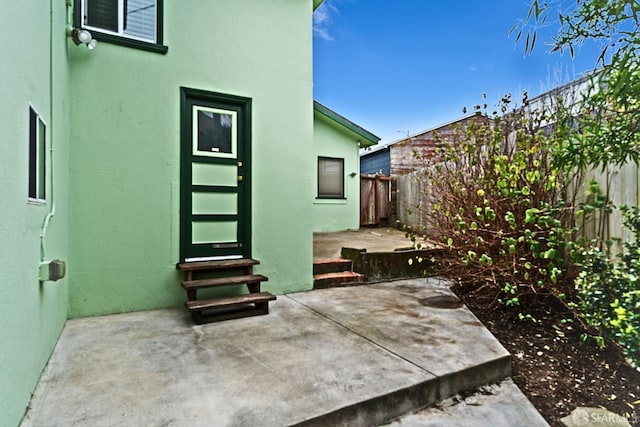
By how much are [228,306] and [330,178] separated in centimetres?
581

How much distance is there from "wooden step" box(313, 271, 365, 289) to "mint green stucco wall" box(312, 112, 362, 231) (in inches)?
153

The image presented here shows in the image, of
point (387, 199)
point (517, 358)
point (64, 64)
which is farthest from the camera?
point (387, 199)

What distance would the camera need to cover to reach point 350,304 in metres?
3.61

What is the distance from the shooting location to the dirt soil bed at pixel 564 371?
203 cm

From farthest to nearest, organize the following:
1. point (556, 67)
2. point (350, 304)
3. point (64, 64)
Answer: point (350, 304)
point (556, 67)
point (64, 64)

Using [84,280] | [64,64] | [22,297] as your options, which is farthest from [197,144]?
[22,297]

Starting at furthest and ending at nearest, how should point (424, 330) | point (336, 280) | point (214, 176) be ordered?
point (336, 280) → point (214, 176) → point (424, 330)

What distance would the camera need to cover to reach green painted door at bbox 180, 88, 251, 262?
11.6 feet

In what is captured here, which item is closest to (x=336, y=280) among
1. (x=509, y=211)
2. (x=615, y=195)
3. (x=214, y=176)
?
(x=214, y=176)

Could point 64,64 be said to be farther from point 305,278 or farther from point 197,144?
point 305,278

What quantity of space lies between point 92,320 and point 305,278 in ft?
7.57

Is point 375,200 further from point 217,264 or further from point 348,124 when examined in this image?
point 217,264

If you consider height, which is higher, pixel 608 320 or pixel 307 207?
pixel 307 207

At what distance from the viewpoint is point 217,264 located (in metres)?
3.46
